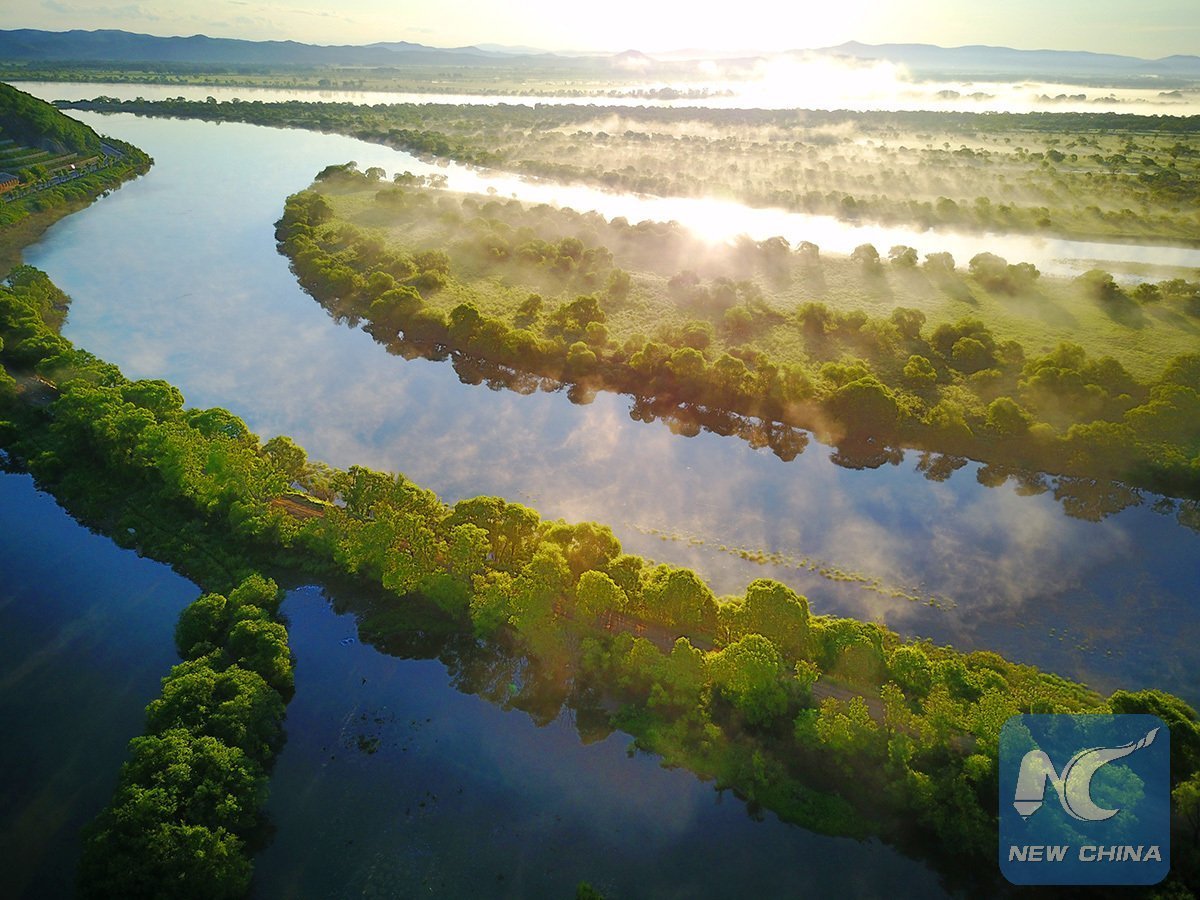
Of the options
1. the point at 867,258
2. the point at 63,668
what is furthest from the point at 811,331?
the point at 63,668

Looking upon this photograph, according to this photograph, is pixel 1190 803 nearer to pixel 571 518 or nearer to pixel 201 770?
pixel 571 518

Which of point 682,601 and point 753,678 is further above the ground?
point 682,601

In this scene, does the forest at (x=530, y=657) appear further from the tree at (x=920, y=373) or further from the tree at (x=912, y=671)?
the tree at (x=920, y=373)

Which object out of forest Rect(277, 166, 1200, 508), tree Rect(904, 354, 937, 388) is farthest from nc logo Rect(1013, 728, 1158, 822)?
tree Rect(904, 354, 937, 388)

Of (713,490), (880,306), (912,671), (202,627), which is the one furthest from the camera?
(880,306)

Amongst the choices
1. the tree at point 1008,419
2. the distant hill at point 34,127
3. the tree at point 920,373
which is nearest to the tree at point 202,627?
the tree at point 1008,419

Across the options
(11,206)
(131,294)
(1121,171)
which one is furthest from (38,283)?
(1121,171)

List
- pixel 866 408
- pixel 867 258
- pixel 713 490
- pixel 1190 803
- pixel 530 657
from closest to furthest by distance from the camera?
pixel 1190 803 < pixel 530 657 < pixel 713 490 < pixel 866 408 < pixel 867 258
